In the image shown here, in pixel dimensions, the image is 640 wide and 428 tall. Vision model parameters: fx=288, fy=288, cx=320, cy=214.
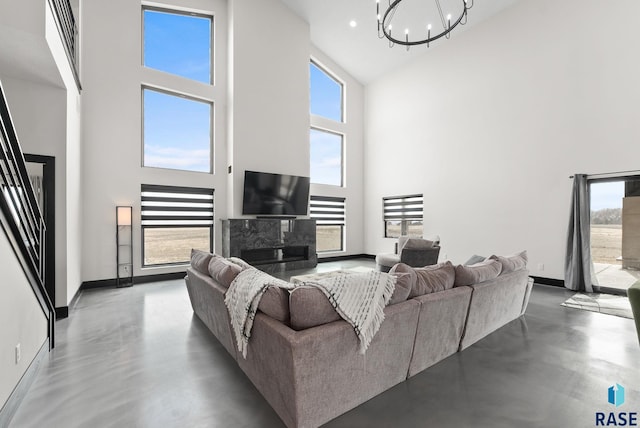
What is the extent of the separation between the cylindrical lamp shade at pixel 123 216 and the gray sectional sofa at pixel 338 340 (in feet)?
11.4

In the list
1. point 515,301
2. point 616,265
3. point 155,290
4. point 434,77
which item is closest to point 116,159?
point 155,290

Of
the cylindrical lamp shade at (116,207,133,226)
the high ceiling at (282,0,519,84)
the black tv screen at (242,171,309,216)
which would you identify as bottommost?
the cylindrical lamp shade at (116,207,133,226)

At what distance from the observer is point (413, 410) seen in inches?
74.1

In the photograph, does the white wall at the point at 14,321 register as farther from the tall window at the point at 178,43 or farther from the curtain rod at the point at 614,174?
the curtain rod at the point at 614,174

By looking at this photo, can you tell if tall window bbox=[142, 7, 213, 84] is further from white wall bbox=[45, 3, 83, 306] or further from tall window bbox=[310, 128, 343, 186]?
tall window bbox=[310, 128, 343, 186]

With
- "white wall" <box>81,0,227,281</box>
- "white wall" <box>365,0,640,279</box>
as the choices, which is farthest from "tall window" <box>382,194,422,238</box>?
"white wall" <box>81,0,227,281</box>

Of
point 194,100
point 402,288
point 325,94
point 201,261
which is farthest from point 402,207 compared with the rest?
point 402,288

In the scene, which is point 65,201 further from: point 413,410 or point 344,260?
point 344,260

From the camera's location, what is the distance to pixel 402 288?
2152 mm

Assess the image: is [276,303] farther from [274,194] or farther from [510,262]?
[274,194]

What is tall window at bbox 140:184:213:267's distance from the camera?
5.95 m

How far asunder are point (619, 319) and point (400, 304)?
11.9ft

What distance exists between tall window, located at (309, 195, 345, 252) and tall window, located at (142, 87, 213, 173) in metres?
3.31

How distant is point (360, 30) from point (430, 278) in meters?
6.93
